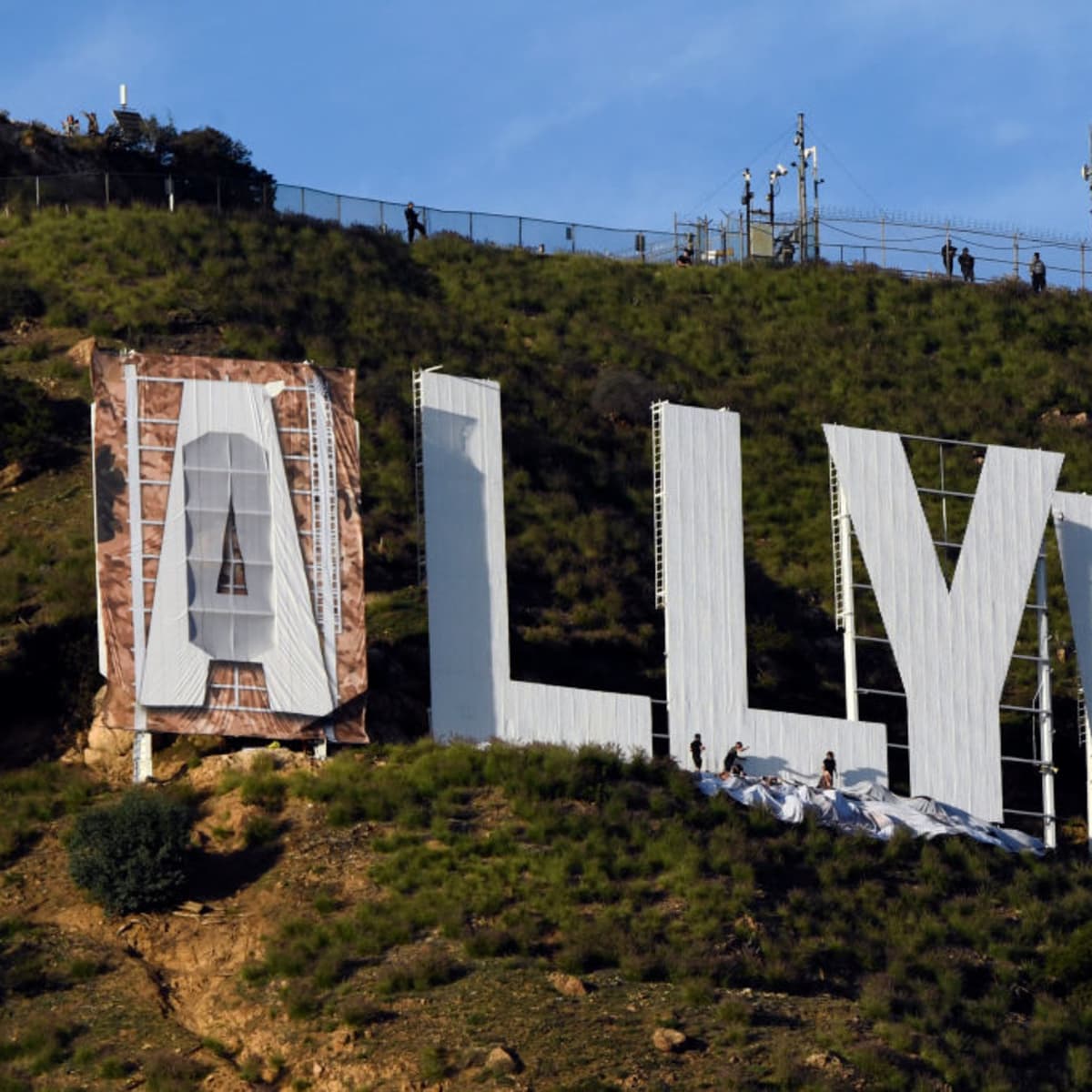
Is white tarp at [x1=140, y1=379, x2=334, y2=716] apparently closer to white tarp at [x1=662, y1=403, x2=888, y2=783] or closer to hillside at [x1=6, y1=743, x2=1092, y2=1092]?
hillside at [x1=6, y1=743, x2=1092, y2=1092]

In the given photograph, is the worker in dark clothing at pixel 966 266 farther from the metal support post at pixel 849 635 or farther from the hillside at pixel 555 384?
the metal support post at pixel 849 635

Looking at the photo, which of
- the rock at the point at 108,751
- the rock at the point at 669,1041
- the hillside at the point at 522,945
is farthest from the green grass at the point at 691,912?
the rock at the point at 108,751

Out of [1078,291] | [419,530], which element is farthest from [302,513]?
[1078,291]

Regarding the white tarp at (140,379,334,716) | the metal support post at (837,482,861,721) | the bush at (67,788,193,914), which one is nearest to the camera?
the bush at (67,788,193,914)

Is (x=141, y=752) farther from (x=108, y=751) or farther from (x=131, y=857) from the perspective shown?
(x=131, y=857)

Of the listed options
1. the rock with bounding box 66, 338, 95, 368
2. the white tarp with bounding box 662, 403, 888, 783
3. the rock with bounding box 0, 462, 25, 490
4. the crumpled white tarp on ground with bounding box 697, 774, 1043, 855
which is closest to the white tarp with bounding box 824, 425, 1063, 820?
the crumpled white tarp on ground with bounding box 697, 774, 1043, 855

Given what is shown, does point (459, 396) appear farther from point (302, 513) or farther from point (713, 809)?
point (713, 809)
